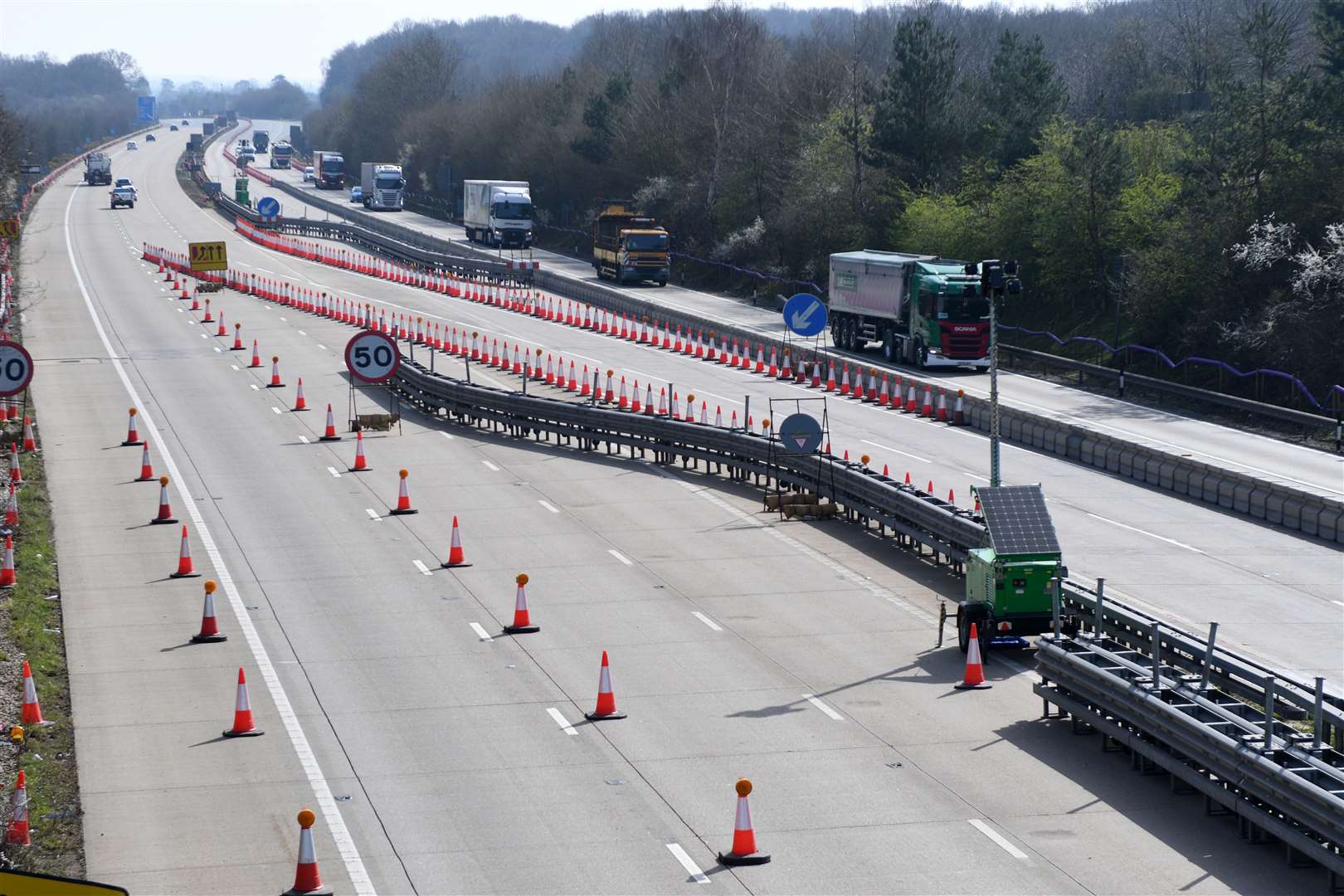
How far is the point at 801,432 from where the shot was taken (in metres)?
28.8

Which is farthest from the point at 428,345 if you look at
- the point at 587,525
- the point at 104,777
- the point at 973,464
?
the point at 104,777

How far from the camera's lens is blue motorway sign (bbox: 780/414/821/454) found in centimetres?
2864

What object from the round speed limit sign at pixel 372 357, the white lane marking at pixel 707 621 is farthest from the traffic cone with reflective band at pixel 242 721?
the round speed limit sign at pixel 372 357

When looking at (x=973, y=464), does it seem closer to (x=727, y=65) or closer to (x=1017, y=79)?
(x=1017, y=79)

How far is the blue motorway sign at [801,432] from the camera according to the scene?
28.6 metres

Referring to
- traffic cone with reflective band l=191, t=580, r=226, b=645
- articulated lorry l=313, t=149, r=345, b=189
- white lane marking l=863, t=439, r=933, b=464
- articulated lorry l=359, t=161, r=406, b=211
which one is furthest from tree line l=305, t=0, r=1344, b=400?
traffic cone with reflective band l=191, t=580, r=226, b=645

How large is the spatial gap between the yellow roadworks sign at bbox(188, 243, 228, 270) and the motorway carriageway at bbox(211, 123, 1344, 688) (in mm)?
19524

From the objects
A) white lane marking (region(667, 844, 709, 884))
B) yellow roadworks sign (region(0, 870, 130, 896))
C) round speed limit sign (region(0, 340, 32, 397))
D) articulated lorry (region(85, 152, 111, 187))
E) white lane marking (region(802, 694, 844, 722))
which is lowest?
white lane marking (region(802, 694, 844, 722))

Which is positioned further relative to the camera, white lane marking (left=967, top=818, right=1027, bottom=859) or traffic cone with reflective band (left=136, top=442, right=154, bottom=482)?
traffic cone with reflective band (left=136, top=442, right=154, bottom=482)

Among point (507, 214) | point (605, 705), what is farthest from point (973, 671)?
point (507, 214)

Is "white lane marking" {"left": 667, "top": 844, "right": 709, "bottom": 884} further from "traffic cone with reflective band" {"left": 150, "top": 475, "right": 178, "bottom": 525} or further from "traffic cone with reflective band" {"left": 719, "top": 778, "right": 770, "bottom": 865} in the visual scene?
"traffic cone with reflective band" {"left": 150, "top": 475, "right": 178, "bottom": 525}

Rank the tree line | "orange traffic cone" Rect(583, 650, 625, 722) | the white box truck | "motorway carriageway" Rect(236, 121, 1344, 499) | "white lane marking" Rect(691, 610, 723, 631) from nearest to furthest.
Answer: "orange traffic cone" Rect(583, 650, 625, 722), "white lane marking" Rect(691, 610, 723, 631), "motorway carriageway" Rect(236, 121, 1344, 499), the tree line, the white box truck

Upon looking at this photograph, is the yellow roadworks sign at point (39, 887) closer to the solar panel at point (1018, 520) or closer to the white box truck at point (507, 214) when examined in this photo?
the solar panel at point (1018, 520)

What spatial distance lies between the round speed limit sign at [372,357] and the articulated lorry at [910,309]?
20337 mm
